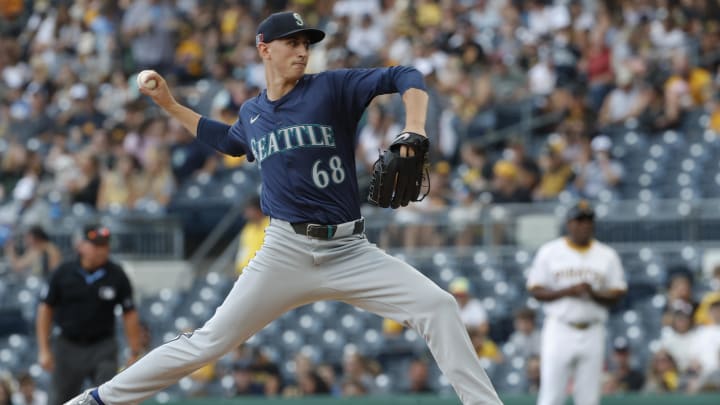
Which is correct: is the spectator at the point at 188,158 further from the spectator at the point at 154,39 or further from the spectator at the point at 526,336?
the spectator at the point at 526,336

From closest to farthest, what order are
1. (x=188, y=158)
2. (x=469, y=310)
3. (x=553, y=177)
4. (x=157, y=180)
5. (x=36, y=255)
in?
(x=469, y=310) → (x=553, y=177) → (x=36, y=255) → (x=157, y=180) → (x=188, y=158)

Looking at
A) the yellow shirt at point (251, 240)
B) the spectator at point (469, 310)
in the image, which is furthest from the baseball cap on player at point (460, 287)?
the yellow shirt at point (251, 240)

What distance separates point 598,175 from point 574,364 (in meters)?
4.31

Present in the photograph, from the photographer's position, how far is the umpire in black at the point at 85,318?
27.7ft

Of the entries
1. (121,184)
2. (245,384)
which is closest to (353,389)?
(245,384)

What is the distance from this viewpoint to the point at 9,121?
16719mm

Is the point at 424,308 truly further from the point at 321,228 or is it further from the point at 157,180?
the point at 157,180

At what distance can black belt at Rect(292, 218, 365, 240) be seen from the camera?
552 cm

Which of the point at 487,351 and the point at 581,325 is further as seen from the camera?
the point at 487,351

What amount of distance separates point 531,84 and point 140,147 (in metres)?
4.48

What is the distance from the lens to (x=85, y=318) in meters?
8.44

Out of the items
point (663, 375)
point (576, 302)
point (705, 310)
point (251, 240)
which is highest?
point (251, 240)

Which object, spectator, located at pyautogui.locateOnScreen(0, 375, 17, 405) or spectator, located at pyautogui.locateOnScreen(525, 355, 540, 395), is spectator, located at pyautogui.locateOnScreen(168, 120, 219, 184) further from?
spectator, located at pyautogui.locateOnScreen(525, 355, 540, 395)

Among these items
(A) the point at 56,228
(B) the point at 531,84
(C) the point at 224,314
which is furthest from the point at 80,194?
(C) the point at 224,314
